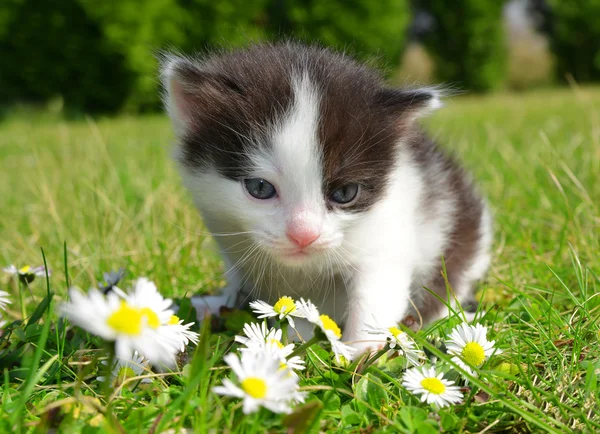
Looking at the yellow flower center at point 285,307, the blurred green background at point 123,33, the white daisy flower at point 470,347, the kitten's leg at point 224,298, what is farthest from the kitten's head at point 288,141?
the blurred green background at point 123,33

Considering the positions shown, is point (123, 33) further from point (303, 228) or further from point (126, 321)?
point (126, 321)

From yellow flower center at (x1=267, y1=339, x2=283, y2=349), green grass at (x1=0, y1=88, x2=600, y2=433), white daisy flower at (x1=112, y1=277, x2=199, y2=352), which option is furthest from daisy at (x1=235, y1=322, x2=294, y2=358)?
white daisy flower at (x1=112, y1=277, x2=199, y2=352)

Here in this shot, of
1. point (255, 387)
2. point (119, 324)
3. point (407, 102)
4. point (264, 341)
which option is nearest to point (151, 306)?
point (119, 324)

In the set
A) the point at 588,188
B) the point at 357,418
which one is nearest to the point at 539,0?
the point at 588,188

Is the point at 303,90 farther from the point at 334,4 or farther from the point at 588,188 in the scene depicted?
the point at 334,4

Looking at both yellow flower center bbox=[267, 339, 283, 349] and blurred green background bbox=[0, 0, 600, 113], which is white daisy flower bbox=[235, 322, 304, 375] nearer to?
yellow flower center bbox=[267, 339, 283, 349]

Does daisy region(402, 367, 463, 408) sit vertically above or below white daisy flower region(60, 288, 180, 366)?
below
